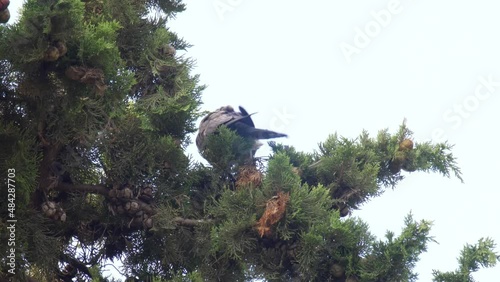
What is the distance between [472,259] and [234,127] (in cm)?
175

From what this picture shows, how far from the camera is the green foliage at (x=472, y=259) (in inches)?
150

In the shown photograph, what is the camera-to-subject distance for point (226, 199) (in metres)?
4.11

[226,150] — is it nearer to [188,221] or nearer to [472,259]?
[188,221]

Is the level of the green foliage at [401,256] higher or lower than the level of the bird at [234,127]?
lower

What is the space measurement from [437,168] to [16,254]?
2442 millimetres

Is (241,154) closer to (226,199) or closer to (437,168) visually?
(226,199)

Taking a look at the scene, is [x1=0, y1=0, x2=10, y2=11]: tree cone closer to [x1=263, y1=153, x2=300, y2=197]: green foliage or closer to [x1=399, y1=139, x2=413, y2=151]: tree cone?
[x1=263, y1=153, x2=300, y2=197]: green foliage

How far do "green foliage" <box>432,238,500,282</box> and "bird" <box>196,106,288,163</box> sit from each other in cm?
141

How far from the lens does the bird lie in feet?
16.1

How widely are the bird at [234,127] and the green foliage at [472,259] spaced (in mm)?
1408

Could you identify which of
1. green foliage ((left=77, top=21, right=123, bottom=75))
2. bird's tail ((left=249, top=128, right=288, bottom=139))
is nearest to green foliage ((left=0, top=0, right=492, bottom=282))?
green foliage ((left=77, top=21, right=123, bottom=75))

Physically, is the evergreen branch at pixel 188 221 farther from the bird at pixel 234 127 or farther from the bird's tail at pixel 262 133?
the bird's tail at pixel 262 133

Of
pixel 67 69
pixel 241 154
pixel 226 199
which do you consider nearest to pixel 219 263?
pixel 226 199

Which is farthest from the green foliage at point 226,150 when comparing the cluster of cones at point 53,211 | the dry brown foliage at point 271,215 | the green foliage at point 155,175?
the cluster of cones at point 53,211
